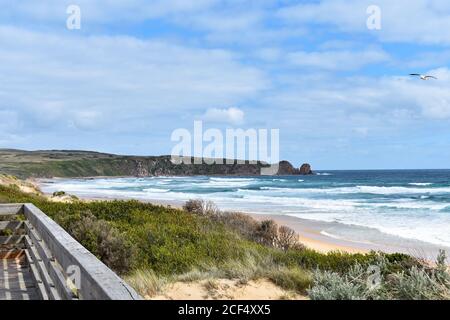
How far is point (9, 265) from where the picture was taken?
757 centimetres

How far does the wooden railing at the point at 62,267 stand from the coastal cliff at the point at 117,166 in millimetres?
109717

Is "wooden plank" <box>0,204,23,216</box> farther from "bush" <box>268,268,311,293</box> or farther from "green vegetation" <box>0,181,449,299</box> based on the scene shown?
"bush" <box>268,268,311,293</box>

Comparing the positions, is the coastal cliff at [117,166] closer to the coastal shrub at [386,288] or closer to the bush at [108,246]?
the bush at [108,246]

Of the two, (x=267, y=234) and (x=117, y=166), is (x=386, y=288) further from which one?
(x=117, y=166)

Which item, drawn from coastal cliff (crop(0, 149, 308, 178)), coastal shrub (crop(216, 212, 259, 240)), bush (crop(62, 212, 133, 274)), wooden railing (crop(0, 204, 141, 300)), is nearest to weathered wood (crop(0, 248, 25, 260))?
wooden railing (crop(0, 204, 141, 300))

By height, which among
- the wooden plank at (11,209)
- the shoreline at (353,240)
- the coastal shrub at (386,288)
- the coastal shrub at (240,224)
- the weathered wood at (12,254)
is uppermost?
the wooden plank at (11,209)

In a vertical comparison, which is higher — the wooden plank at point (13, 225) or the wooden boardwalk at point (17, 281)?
the wooden plank at point (13, 225)

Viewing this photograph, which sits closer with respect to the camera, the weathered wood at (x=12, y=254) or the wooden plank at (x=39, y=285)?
the wooden plank at (x=39, y=285)

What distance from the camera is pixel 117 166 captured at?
151875mm

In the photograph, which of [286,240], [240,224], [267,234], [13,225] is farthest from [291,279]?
[240,224]

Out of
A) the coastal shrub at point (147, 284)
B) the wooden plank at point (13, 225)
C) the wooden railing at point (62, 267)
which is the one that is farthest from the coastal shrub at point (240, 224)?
the wooden railing at point (62, 267)

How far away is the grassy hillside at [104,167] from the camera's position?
411 feet

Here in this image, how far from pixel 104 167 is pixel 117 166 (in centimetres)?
448
